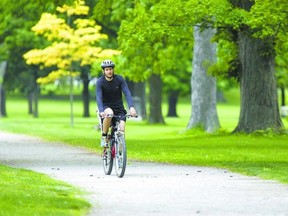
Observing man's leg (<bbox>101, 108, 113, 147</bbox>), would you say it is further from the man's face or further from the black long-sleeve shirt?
the man's face

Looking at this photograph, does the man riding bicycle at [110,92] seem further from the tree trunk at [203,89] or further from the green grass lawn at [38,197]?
the tree trunk at [203,89]

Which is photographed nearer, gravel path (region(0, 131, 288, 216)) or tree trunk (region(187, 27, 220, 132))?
gravel path (region(0, 131, 288, 216))

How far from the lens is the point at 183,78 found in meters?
76.9

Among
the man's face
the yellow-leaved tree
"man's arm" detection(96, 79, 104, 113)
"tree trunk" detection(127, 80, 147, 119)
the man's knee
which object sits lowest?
"tree trunk" detection(127, 80, 147, 119)

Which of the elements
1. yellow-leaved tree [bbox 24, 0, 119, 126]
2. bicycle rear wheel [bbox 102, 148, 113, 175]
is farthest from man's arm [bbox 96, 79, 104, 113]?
yellow-leaved tree [bbox 24, 0, 119, 126]

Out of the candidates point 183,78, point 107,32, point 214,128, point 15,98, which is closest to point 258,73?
point 214,128

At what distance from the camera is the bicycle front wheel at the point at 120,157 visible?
18.7 m

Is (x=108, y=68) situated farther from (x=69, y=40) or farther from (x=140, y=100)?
(x=140, y=100)

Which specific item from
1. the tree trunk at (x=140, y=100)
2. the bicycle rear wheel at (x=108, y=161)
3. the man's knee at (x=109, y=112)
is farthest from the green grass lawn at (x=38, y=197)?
the tree trunk at (x=140, y=100)

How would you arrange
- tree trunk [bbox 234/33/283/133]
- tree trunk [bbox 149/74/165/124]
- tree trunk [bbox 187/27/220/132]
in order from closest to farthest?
1. tree trunk [bbox 234/33/283/133]
2. tree trunk [bbox 187/27/220/132]
3. tree trunk [bbox 149/74/165/124]

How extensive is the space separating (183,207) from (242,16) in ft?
40.2

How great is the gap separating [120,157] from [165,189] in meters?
2.82

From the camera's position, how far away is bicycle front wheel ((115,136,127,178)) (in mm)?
18672

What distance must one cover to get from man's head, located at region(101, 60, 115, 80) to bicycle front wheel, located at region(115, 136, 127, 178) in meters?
1.07
